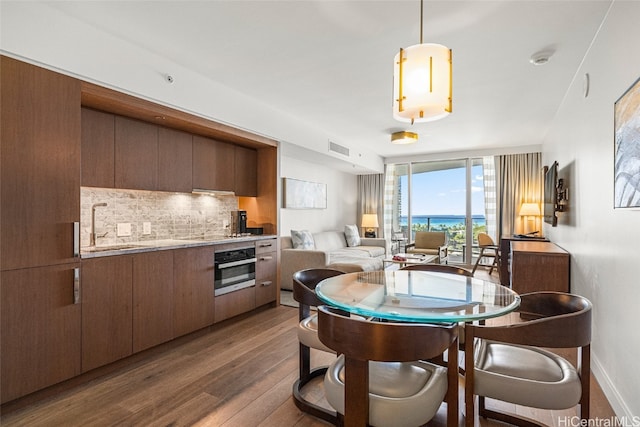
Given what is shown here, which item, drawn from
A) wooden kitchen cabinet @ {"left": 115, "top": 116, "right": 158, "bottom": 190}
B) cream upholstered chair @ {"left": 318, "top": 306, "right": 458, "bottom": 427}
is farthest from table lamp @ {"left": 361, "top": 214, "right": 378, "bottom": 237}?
cream upholstered chair @ {"left": 318, "top": 306, "right": 458, "bottom": 427}

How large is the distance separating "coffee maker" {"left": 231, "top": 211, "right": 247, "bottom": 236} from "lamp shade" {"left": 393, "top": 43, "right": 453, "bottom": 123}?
279cm

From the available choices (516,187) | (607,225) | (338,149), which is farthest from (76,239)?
(516,187)

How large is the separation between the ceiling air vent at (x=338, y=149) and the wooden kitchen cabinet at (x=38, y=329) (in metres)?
4.12

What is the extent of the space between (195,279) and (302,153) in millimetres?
2820

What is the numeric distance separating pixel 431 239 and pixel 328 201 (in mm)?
2312

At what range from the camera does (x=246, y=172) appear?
432cm

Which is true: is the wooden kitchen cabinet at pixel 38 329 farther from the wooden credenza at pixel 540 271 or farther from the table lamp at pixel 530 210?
the table lamp at pixel 530 210

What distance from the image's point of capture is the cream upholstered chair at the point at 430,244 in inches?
262

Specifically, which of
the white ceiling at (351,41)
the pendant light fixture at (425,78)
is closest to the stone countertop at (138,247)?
the white ceiling at (351,41)

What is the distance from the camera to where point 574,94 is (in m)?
3.34

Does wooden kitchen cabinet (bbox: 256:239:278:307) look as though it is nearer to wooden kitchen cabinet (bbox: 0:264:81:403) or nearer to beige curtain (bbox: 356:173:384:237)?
wooden kitchen cabinet (bbox: 0:264:81:403)

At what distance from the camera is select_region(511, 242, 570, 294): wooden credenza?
3.48 metres

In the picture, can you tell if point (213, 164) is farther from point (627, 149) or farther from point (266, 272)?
point (627, 149)

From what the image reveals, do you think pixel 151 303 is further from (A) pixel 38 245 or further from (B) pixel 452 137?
(B) pixel 452 137
